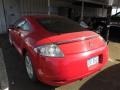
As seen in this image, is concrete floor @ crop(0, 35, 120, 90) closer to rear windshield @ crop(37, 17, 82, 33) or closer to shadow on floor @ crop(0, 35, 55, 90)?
shadow on floor @ crop(0, 35, 55, 90)

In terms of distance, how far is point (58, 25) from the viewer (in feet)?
13.2

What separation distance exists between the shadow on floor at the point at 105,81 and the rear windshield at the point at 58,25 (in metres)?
1.25

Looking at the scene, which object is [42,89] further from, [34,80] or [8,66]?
[8,66]

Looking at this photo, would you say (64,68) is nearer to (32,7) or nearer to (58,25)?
(58,25)

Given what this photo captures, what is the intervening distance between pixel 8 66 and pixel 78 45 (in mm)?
2368

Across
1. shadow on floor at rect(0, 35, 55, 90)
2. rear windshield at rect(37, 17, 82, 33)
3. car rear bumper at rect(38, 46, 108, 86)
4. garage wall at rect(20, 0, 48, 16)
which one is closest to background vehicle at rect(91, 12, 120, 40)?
garage wall at rect(20, 0, 48, 16)

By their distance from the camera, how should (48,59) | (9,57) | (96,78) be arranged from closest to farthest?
1. (48,59)
2. (96,78)
3. (9,57)

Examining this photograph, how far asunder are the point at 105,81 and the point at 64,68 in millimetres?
1376

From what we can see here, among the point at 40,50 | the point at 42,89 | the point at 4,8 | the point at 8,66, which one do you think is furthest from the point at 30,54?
the point at 4,8

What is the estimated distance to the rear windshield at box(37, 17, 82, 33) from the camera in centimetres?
374

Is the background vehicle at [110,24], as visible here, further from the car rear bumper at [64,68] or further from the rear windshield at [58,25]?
the car rear bumper at [64,68]

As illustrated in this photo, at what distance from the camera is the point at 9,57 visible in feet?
17.4

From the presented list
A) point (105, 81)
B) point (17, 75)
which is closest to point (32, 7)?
point (17, 75)

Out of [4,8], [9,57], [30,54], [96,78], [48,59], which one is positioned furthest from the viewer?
[4,8]
